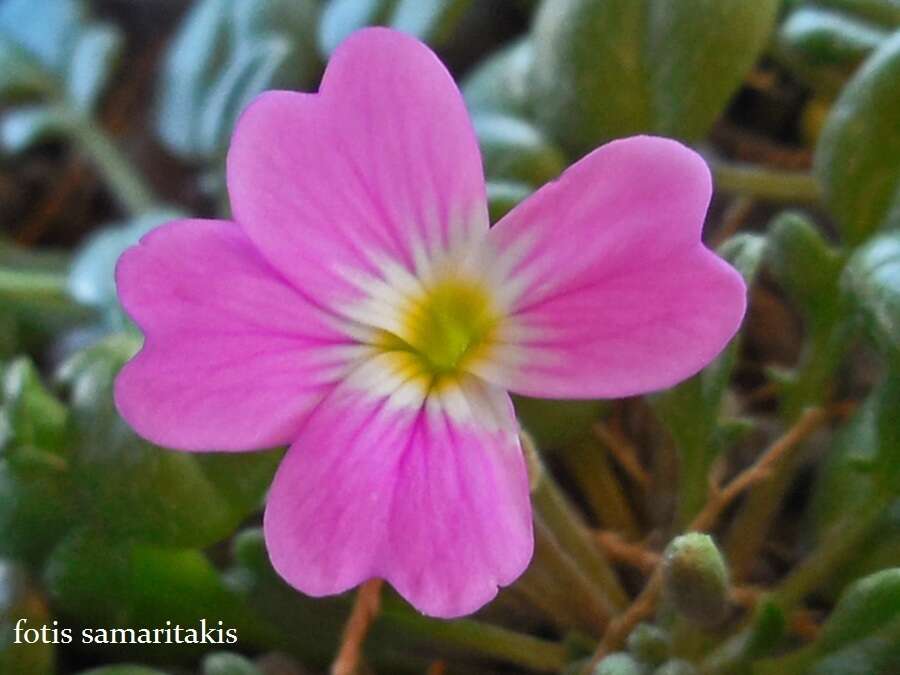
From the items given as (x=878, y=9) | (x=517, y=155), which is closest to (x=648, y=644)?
(x=517, y=155)

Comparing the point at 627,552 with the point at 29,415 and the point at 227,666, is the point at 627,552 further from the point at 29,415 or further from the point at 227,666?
the point at 29,415

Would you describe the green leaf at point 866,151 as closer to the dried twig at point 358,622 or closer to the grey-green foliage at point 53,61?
the dried twig at point 358,622

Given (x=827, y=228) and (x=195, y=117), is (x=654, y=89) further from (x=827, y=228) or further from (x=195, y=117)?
(x=195, y=117)

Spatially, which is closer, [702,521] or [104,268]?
[702,521]

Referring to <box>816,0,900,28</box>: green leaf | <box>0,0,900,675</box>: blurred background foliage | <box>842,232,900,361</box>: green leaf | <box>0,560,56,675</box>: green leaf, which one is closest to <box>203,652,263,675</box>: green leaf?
<box>0,0,900,675</box>: blurred background foliage

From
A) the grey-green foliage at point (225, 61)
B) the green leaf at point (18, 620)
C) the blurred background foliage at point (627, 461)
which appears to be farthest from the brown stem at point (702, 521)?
the grey-green foliage at point (225, 61)

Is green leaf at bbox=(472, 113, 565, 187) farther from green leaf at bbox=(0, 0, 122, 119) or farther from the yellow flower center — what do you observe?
green leaf at bbox=(0, 0, 122, 119)
